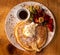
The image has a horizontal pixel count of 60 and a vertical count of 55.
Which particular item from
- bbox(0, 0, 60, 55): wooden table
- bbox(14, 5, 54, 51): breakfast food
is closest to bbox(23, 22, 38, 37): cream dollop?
bbox(14, 5, 54, 51): breakfast food

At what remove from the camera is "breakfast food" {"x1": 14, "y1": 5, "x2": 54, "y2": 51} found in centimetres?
133

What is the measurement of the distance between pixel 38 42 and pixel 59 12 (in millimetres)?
229

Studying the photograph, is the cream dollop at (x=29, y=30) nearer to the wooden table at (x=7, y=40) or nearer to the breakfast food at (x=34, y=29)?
the breakfast food at (x=34, y=29)

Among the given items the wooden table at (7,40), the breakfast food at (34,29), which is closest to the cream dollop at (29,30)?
the breakfast food at (34,29)

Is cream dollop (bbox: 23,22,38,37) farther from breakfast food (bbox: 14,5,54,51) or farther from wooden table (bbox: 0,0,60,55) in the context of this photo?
wooden table (bbox: 0,0,60,55)

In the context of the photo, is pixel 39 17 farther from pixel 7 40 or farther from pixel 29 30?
pixel 7 40

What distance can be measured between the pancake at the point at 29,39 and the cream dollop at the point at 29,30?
2cm

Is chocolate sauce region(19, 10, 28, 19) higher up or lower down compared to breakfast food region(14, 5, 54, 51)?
higher up

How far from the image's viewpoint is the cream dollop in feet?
4.34

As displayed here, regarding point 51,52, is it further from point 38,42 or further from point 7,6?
point 7,6

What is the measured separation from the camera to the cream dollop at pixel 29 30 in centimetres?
132

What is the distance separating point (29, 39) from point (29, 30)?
0.17 feet

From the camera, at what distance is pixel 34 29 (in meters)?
1.34

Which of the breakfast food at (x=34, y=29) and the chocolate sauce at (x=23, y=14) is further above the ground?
the chocolate sauce at (x=23, y=14)
